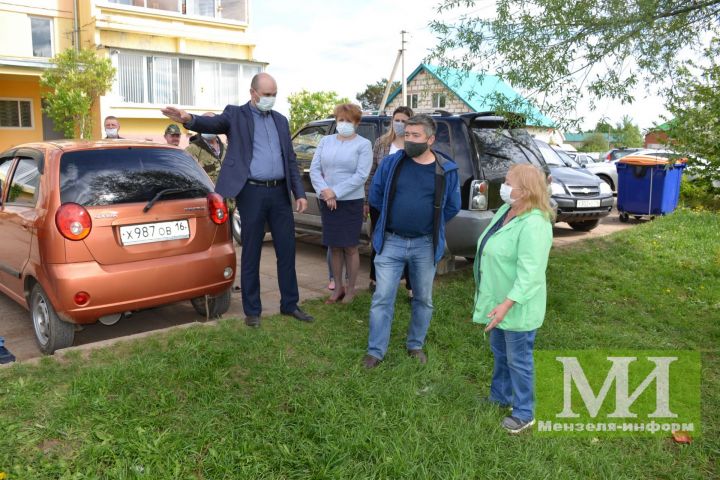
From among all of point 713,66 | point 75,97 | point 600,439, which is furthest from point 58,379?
point 75,97

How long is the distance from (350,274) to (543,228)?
9.24 ft

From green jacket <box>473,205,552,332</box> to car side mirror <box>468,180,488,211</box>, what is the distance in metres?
2.93

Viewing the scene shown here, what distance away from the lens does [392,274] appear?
427cm

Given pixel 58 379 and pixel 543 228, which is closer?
pixel 543 228

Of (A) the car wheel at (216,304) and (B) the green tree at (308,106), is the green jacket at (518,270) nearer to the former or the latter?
(A) the car wheel at (216,304)

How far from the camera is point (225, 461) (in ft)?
9.89

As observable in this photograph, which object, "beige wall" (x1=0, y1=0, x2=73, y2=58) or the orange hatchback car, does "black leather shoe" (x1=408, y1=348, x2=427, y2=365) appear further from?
"beige wall" (x1=0, y1=0, x2=73, y2=58)

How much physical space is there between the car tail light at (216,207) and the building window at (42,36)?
22432 millimetres

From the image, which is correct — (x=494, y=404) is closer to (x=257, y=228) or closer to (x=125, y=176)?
(x=257, y=228)

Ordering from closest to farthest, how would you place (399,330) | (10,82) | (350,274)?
(399,330) → (350,274) → (10,82)

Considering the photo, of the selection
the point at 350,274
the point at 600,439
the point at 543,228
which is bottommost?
the point at 600,439

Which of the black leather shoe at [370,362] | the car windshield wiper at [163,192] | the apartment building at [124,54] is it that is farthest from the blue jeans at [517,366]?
the apartment building at [124,54]

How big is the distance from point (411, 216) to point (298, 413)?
1.50 metres

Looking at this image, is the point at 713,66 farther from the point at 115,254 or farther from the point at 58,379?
the point at 58,379
